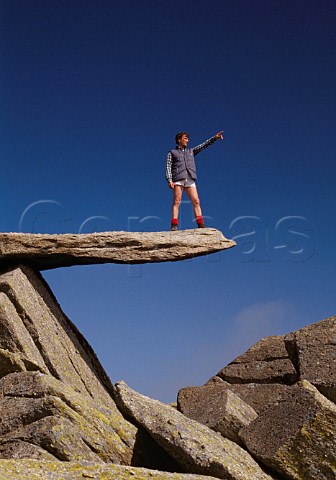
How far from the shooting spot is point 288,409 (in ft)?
37.9

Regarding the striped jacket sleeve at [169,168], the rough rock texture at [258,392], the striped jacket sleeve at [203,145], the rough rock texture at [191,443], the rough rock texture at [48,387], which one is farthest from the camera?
the striped jacket sleeve at [203,145]

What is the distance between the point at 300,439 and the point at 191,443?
6.68 feet

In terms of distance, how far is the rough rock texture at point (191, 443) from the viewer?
10.1 meters

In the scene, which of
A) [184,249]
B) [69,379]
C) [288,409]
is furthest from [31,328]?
[288,409]

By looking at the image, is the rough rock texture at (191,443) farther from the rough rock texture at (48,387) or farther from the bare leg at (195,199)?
the bare leg at (195,199)

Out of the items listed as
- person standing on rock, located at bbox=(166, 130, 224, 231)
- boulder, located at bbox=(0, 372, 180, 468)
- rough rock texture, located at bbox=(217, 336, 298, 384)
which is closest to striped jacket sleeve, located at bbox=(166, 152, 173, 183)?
person standing on rock, located at bbox=(166, 130, 224, 231)

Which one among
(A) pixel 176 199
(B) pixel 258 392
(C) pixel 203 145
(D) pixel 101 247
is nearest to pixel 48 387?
(D) pixel 101 247

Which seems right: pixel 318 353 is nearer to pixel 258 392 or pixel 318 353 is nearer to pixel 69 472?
pixel 258 392

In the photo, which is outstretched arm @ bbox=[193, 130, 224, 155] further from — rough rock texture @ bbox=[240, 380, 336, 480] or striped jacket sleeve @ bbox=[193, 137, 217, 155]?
rough rock texture @ bbox=[240, 380, 336, 480]

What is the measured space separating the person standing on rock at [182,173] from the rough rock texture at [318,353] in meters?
4.60

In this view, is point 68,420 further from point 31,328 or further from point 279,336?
point 279,336

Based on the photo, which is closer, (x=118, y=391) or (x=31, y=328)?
(x=118, y=391)

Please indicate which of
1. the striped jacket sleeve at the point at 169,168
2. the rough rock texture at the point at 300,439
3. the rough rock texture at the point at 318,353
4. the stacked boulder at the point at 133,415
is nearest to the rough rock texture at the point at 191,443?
the stacked boulder at the point at 133,415

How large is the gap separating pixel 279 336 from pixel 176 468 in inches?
339
